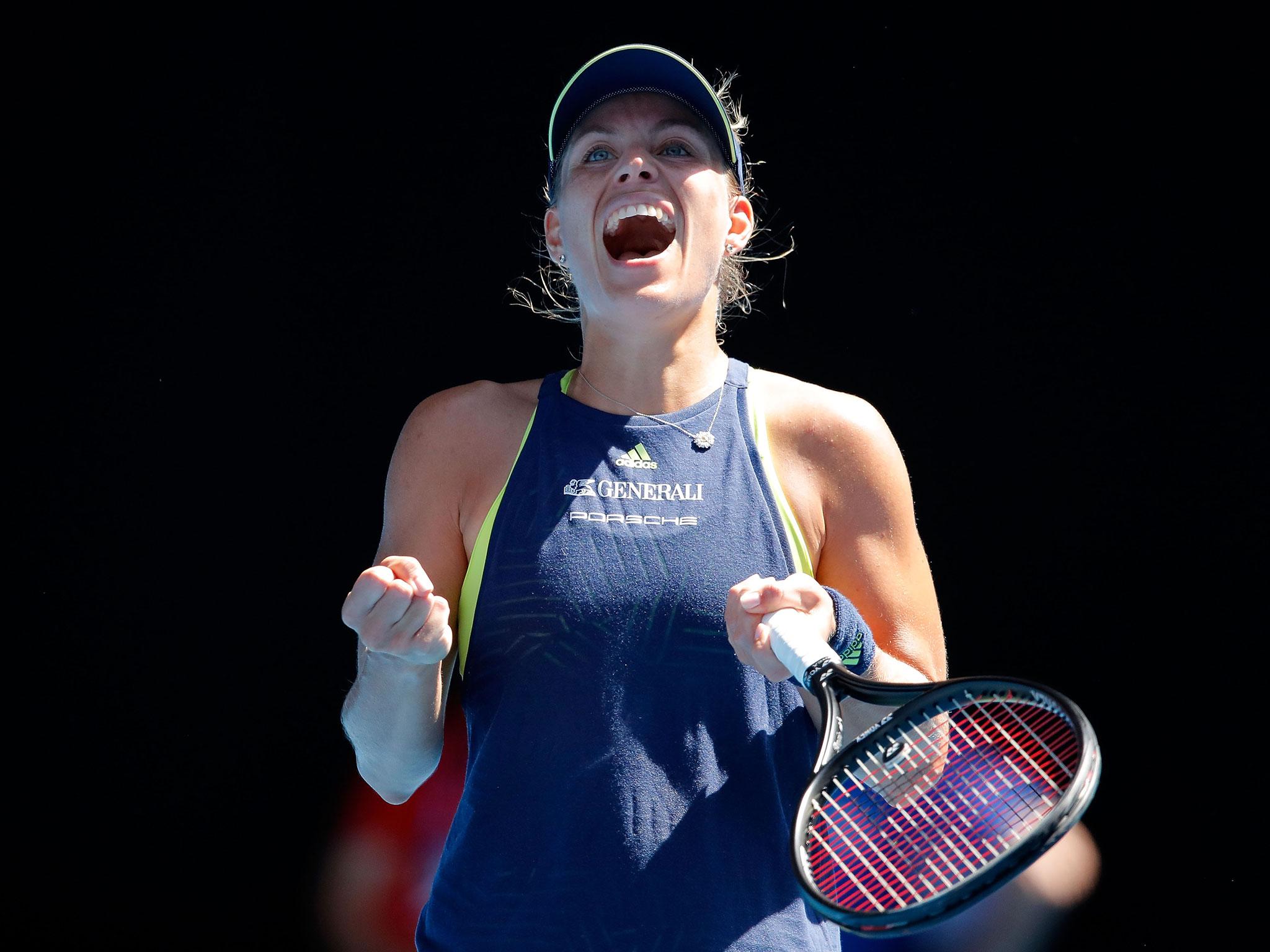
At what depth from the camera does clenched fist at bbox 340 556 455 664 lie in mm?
1544

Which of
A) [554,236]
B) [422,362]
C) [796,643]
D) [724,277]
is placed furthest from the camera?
[422,362]

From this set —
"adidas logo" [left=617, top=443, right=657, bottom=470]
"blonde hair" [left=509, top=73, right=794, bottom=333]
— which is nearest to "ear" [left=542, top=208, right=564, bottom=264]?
"blonde hair" [left=509, top=73, right=794, bottom=333]

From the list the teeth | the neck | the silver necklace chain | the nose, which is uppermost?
the nose

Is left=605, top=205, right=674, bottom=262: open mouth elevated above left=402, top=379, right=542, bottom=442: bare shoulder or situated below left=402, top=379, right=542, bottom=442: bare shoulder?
above

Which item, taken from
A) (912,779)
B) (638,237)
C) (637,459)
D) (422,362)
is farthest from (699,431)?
(422,362)

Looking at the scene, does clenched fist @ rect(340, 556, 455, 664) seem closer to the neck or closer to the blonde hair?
the neck

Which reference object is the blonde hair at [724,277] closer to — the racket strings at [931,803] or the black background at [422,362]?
the black background at [422,362]

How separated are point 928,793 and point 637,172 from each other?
0.99 meters

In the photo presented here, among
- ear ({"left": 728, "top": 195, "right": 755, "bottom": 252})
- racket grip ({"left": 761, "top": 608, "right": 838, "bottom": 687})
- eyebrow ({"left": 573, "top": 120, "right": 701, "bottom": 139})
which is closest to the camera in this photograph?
racket grip ({"left": 761, "top": 608, "right": 838, "bottom": 687})

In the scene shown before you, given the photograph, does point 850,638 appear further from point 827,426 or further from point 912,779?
point 827,426

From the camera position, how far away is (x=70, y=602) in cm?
Answer: 285

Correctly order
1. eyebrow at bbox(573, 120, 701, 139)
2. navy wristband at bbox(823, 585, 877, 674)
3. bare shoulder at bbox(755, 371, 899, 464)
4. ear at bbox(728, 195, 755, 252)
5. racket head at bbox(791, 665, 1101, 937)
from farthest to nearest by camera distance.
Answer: ear at bbox(728, 195, 755, 252) → eyebrow at bbox(573, 120, 701, 139) → bare shoulder at bbox(755, 371, 899, 464) → navy wristband at bbox(823, 585, 877, 674) → racket head at bbox(791, 665, 1101, 937)

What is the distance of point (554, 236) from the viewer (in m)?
2.15

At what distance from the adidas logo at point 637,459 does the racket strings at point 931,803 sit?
53cm
